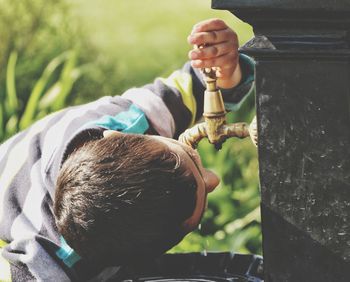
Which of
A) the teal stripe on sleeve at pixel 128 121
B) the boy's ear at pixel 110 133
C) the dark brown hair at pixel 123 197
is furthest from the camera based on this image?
the teal stripe on sleeve at pixel 128 121

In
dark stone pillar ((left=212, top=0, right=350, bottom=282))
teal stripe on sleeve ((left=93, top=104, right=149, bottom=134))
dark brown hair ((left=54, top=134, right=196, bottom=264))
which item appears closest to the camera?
dark stone pillar ((left=212, top=0, right=350, bottom=282))

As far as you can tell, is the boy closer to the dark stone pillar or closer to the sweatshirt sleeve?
the sweatshirt sleeve

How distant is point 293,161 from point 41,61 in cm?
265

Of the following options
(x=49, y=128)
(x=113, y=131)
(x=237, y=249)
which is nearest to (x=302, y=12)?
(x=113, y=131)

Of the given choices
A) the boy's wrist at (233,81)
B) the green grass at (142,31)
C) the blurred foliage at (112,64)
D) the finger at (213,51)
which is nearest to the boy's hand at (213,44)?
the finger at (213,51)

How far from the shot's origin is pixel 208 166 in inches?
135

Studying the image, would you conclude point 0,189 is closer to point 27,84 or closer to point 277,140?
point 277,140

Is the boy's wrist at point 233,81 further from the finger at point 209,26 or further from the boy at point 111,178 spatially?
the finger at point 209,26

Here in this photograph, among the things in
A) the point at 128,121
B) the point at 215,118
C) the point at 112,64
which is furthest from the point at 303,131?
the point at 112,64

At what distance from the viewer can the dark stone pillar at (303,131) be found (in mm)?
1570

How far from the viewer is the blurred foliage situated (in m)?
3.31

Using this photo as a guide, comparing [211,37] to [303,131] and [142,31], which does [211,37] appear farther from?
[142,31]

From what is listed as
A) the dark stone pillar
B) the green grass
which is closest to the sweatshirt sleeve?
the dark stone pillar

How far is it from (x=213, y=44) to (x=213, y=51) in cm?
2
